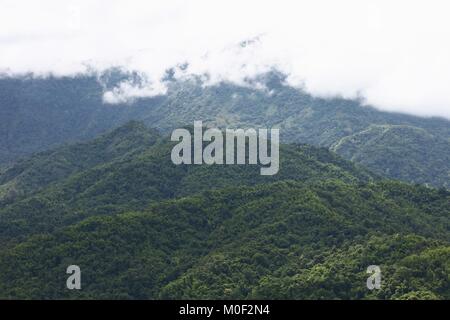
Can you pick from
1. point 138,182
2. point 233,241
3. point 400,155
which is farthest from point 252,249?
point 400,155

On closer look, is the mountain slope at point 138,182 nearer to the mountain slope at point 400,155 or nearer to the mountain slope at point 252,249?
the mountain slope at point 252,249

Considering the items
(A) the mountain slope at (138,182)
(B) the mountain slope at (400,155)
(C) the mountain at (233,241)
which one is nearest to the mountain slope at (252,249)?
(C) the mountain at (233,241)

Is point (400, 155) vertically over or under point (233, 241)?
over

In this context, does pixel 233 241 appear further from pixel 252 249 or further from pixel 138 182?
pixel 138 182

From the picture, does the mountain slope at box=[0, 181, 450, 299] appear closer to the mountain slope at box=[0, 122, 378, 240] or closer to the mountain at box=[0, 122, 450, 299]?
the mountain at box=[0, 122, 450, 299]

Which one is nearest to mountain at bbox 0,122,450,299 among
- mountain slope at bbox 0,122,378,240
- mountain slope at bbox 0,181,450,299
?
mountain slope at bbox 0,181,450,299

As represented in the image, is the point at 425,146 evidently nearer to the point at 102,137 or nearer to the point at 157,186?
the point at 102,137

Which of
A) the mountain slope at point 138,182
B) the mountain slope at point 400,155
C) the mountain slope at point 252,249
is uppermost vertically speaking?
the mountain slope at point 400,155
